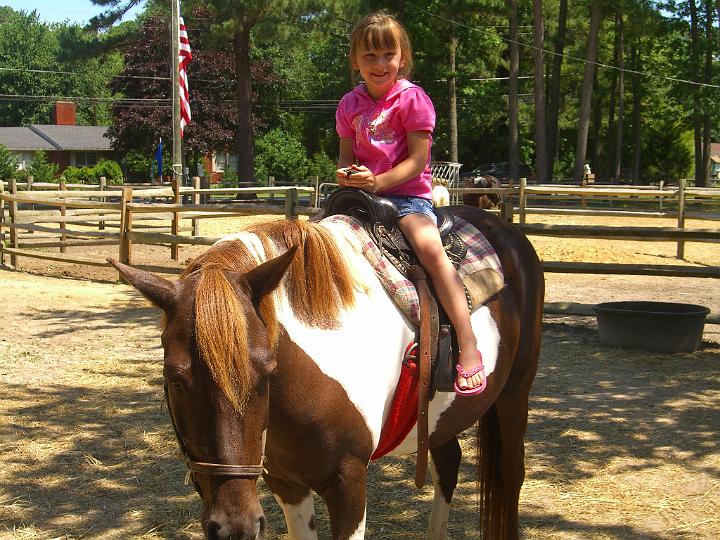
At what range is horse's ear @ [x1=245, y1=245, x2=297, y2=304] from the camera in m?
1.96

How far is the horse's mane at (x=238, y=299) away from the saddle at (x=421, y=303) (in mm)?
254

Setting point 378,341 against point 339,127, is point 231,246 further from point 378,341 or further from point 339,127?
point 339,127

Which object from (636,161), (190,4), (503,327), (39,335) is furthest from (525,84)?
(503,327)

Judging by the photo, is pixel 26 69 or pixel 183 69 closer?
pixel 183 69

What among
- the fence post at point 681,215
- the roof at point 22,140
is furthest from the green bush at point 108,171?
the fence post at point 681,215

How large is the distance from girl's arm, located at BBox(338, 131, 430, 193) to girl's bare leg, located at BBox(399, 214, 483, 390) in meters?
0.15

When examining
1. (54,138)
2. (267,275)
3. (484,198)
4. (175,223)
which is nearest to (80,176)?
(54,138)

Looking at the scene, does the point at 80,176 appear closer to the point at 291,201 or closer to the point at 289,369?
the point at 291,201

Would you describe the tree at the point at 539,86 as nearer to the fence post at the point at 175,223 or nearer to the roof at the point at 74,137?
the fence post at the point at 175,223

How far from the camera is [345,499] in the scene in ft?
7.45

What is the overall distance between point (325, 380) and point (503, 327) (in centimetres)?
103

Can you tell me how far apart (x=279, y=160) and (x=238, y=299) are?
40717mm

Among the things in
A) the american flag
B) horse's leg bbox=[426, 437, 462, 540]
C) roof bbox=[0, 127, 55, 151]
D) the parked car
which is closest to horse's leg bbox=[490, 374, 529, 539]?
horse's leg bbox=[426, 437, 462, 540]

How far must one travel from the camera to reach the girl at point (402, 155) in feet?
8.67
